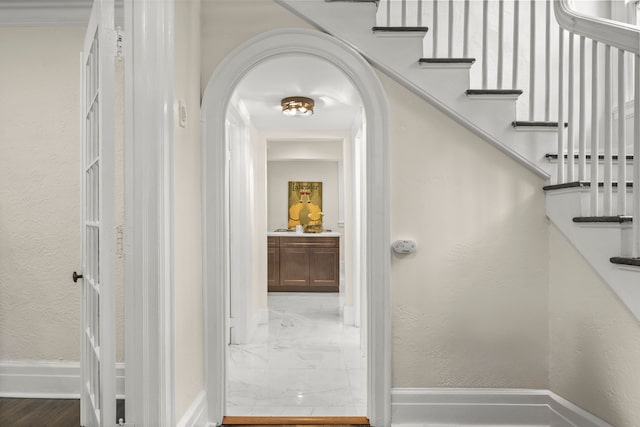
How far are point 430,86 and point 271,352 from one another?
259 cm

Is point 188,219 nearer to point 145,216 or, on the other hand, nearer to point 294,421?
point 145,216

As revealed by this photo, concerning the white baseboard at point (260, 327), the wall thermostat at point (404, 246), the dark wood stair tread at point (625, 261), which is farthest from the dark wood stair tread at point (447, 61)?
the white baseboard at point (260, 327)

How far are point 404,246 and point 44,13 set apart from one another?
268 centimetres

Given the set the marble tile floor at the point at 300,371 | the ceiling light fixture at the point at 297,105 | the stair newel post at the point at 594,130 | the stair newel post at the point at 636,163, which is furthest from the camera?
the ceiling light fixture at the point at 297,105

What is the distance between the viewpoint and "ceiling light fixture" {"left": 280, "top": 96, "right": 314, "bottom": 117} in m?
3.81

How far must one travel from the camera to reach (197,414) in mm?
2219

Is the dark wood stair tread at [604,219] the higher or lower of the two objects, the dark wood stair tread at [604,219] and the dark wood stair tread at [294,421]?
the higher

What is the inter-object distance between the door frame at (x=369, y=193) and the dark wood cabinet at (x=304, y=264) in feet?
14.7

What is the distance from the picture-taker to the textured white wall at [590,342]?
6.23 feet

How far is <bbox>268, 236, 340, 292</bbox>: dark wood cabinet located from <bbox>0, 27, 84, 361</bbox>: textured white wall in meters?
4.16

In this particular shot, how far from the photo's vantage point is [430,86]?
2.37 metres

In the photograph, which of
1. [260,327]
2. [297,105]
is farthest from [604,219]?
[260,327]

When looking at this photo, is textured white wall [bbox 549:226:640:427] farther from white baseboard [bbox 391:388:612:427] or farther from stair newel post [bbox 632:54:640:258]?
stair newel post [bbox 632:54:640:258]

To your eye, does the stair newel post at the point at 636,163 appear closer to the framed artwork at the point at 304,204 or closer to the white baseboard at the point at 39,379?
the white baseboard at the point at 39,379
